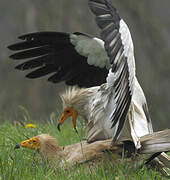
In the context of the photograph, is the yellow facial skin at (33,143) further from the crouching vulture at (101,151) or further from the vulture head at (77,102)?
the vulture head at (77,102)

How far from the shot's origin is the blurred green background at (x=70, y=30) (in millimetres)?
9172

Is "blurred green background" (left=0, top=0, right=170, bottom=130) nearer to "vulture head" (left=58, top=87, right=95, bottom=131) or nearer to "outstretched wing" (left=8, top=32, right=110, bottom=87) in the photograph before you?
"outstretched wing" (left=8, top=32, right=110, bottom=87)

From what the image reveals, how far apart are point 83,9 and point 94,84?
4965mm

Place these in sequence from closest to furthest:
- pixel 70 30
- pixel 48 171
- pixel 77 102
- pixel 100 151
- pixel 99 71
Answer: pixel 48 171 → pixel 100 151 → pixel 77 102 → pixel 99 71 → pixel 70 30

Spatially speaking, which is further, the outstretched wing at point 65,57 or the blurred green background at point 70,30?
the blurred green background at point 70,30

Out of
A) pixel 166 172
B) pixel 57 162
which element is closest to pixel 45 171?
pixel 57 162

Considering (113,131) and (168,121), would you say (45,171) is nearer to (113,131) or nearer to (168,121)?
(113,131)

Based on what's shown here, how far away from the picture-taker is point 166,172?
3.65 m

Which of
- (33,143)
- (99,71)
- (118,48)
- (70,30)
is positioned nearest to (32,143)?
(33,143)

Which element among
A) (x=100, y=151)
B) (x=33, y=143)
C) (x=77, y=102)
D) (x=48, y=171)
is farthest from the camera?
(x=77, y=102)

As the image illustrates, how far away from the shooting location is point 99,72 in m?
4.91

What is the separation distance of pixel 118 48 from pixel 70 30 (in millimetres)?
6469

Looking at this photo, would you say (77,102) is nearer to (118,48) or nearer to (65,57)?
(65,57)

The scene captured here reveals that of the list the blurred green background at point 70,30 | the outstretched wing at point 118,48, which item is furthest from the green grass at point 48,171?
the blurred green background at point 70,30
